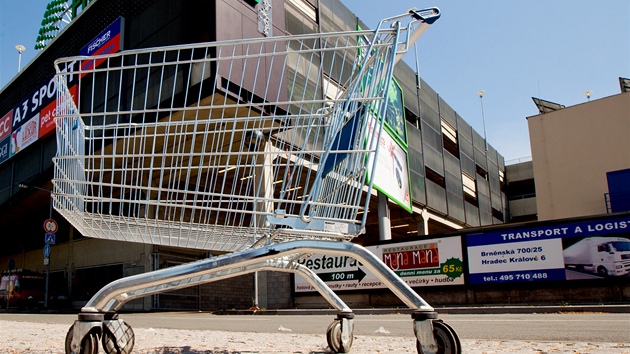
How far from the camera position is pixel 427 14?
3.37 meters

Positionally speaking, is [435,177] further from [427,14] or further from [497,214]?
[427,14]

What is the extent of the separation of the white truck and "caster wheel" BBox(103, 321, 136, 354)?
38.0ft

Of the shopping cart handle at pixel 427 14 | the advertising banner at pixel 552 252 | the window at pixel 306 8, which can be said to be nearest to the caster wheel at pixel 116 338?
the shopping cart handle at pixel 427 14

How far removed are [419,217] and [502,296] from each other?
54.6ft

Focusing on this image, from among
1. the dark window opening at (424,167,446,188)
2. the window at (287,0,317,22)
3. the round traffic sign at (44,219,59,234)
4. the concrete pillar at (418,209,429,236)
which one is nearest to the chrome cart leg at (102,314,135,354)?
the window at (287,0,317,22)

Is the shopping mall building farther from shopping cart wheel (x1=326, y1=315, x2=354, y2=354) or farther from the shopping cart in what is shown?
shopping cart wheel (x1=326, y1=315, x2=354, y2=354)

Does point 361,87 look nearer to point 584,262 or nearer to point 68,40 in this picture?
point 584,262

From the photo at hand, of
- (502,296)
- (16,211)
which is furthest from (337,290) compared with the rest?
(16,211)

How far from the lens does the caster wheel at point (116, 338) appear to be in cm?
313

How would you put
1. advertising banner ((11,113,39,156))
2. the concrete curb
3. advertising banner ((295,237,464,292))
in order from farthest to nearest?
advertising banner ((11,113,39,156)) → advertising banner ((295,237,464,292)) → the concrete curb

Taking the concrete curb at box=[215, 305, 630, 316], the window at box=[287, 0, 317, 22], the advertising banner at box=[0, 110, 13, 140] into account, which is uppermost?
the window at box=[287, 0, 317, 22]

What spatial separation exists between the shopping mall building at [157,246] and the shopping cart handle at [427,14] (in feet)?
34.1

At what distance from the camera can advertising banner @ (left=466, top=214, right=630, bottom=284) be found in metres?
11.7

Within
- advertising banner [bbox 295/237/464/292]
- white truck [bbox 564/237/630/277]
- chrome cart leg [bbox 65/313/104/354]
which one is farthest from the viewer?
advertising banner [bbox 295/237/464/292]
